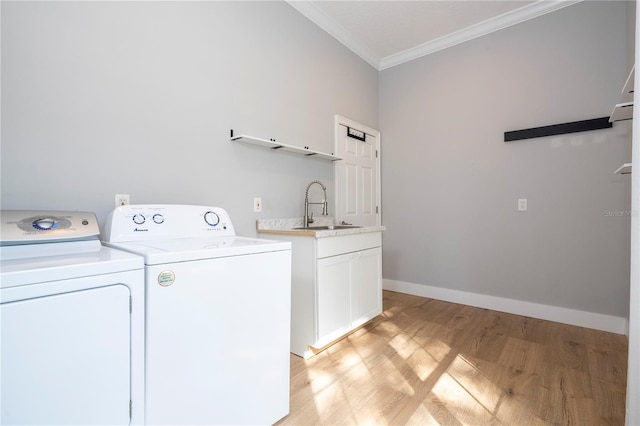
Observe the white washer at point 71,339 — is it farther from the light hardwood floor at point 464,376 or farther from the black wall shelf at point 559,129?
the black wall shelf at point 559,129

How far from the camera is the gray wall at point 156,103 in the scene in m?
1.33

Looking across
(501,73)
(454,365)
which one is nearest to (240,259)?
(454,365)

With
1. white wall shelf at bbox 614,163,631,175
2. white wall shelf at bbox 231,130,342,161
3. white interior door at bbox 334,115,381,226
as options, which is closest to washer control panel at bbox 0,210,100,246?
white wall shelf at bbox 231,130,342,161

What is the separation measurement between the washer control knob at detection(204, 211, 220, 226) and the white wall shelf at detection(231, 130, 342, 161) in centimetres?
62

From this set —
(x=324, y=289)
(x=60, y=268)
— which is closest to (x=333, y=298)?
(x=324, y=289)

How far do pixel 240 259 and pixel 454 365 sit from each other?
1574 mm

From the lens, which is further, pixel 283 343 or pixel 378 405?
pixel 378 405

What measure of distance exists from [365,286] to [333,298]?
45cm

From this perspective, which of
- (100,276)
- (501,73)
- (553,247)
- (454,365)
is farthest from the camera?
(501,73)

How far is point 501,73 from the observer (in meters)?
2.89

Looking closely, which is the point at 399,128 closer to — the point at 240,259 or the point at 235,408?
the point at 240,259

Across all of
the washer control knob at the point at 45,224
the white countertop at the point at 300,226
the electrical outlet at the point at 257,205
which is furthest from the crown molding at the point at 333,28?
the washer control knob at the point at 45,224

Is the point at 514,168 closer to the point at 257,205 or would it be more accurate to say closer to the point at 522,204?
the point at 522,204

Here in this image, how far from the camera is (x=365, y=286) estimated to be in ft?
8.11
